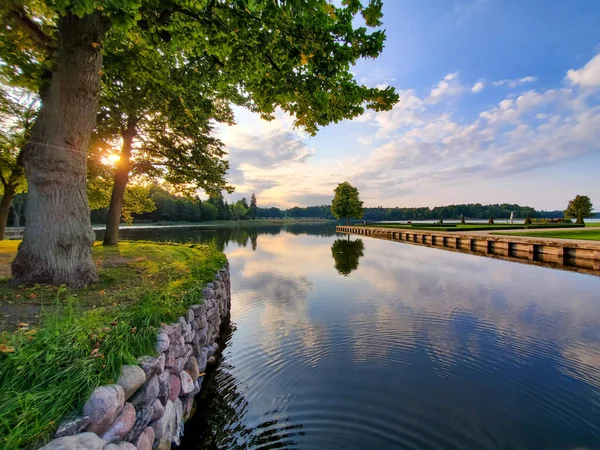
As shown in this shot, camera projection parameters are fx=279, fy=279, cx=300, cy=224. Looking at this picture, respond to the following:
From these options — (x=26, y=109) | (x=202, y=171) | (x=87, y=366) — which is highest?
(x=26, y=109)

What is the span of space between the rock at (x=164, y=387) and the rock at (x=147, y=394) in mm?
198

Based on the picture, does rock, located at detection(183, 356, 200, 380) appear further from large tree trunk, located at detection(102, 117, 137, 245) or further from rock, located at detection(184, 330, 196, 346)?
large tree trunk, located at detection(102, 117, 137, 245)

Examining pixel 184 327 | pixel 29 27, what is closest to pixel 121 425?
pixel 184 327

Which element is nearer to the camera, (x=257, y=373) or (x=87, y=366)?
(x=87, y=366)

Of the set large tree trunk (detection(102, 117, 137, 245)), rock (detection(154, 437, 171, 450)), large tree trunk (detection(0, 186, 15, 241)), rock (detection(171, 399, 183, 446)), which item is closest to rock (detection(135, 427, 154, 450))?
rock (detection(154, 437, 171, 450))

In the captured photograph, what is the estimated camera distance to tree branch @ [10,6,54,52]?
6.39 metres

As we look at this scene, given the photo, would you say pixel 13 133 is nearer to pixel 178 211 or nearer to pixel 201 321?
pixel 201 321

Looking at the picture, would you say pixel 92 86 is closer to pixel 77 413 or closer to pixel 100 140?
pixel 77 413

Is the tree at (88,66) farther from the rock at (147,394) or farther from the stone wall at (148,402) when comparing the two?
the rock at (147,394)

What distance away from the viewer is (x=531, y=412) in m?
4.92

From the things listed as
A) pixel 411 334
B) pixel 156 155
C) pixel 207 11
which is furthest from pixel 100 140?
pixel 411 334

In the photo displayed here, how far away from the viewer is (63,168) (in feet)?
20.9

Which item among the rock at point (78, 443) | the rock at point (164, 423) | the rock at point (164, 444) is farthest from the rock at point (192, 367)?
the rock at point (78, 443)

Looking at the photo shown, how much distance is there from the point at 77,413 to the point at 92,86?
724cm
